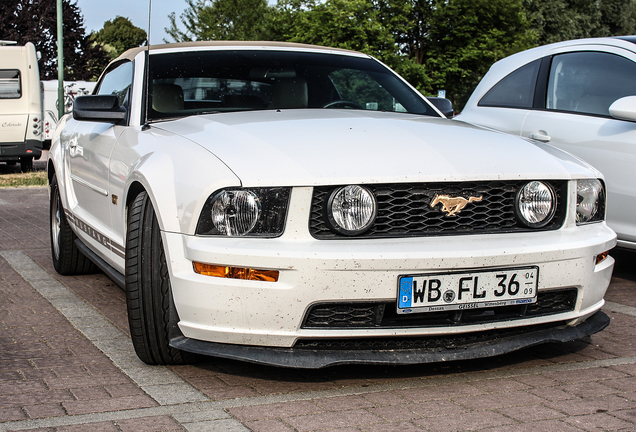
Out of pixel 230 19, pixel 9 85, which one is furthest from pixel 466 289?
pixel 230 19

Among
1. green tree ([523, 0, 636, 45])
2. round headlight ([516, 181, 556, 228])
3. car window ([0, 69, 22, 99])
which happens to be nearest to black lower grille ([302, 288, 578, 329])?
round headlight ([516, 181, 556, 228])

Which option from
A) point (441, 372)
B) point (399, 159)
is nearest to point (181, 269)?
point (399, 159)

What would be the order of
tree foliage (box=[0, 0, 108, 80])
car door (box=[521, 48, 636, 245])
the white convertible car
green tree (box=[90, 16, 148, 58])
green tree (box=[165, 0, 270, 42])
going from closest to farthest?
the white convertible car < car door (box=[521, 48, 636, 245]) < tree foliage (box=[0, 0, 108, 80]) < green tree (box=[165, 0, 270, 42]) < green tree (box=[90, 16, 148, 58])

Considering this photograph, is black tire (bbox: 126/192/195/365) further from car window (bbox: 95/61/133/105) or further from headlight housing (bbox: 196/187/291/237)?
car window (bbox: 95/61/133/105)

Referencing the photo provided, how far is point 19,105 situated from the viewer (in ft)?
59.7

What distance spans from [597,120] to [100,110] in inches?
129

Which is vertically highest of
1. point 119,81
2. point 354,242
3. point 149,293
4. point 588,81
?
point 588,81

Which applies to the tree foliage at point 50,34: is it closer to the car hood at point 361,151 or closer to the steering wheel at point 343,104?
the steering wheel at point 343,104

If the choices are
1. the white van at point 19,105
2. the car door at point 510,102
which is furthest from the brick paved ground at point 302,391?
the white van at point 19,105

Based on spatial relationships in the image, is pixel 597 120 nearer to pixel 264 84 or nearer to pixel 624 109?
pixel 624 109

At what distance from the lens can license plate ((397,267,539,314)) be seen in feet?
9.82

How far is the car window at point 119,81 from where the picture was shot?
184 inches

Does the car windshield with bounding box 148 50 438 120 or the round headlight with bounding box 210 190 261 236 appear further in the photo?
the car windshield with bounding box 148 50 438 120

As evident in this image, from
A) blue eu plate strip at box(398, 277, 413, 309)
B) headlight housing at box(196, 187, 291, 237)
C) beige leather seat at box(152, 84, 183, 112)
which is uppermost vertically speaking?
beige leather seat at box(152, 84, 183, 112)
